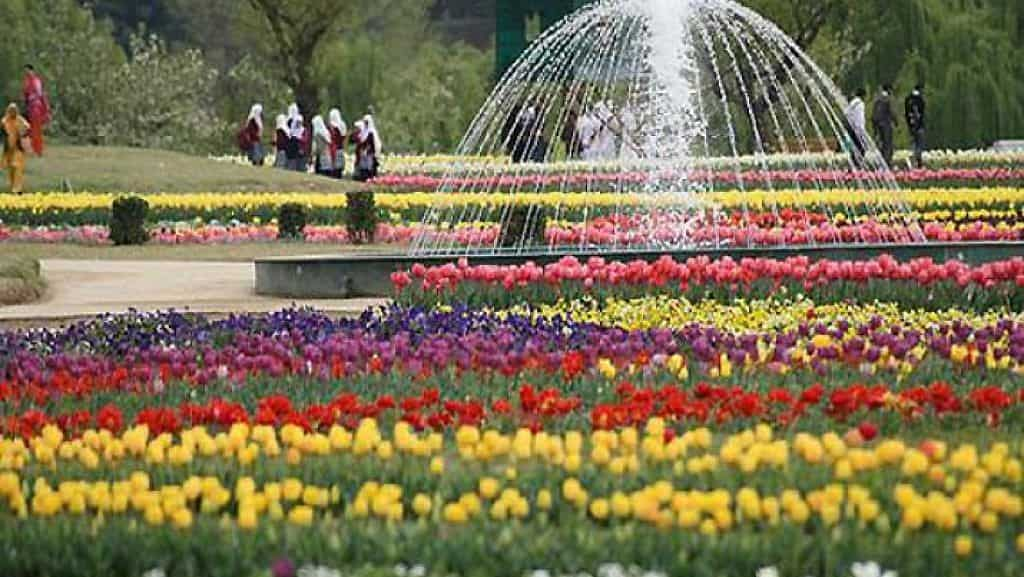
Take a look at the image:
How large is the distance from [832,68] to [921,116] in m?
10.6

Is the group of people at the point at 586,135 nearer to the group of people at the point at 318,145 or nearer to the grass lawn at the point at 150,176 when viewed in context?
the group of people at the point at 318,145

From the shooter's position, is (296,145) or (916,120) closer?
(916,120)

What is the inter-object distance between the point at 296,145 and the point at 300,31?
9.88 meters

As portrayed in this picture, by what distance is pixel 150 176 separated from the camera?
30797mm

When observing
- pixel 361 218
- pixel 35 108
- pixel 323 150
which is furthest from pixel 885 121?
pixel 361 218

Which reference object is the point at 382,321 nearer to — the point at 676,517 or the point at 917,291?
Answer: the point at 917,291

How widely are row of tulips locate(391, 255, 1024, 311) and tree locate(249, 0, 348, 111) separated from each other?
34.5m

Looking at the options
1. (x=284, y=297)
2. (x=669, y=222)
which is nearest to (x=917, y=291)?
(x=284, y=297)

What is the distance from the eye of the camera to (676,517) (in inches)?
275

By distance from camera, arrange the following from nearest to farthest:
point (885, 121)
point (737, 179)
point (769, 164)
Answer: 1. point (737, 179)
2. point (769, 164)
3. point (885, 121)

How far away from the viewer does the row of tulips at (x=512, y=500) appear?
21.7 ft

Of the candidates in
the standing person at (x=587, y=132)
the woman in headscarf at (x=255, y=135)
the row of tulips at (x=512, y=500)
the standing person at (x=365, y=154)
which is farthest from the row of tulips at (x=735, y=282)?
the woman in headscarf at (x=255, y=135)

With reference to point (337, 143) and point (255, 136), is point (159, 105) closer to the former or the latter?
point (255, 136)

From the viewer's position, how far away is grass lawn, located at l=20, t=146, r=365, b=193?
98.2 ft
